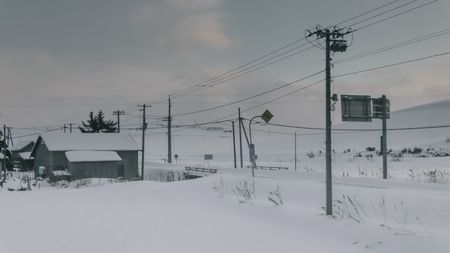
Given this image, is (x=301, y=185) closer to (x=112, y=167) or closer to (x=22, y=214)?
(x=22, y=214)

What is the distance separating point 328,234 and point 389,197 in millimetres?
7303

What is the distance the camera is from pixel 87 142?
65375 mm

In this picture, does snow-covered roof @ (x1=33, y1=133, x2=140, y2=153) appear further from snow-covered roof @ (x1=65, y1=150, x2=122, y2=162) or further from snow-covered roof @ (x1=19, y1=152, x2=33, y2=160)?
snow-covered roof @ (x1=19, y1=152, x2=33, y2=160)

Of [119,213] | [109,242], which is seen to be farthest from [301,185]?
[109,242]

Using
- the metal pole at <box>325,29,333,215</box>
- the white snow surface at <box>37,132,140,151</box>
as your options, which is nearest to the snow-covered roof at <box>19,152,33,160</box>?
the white snow surface at <box>37,132,140,151</box>

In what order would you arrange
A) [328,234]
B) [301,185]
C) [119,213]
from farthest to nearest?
[301,185] → [119,213] → [328,234]

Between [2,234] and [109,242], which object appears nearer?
[109,242]

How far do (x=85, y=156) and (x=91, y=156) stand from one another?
687 mm

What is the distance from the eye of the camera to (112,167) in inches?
2400

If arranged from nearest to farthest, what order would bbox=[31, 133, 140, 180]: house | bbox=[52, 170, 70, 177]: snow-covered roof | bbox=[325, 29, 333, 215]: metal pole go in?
bbox=[325, 29, 333, 215]: metal pole, bbox=[52, 170, 70, 177]: snow-covered roof, bbox=[31, 133, 140, 180]: house

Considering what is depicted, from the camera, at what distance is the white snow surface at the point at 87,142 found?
206 ft

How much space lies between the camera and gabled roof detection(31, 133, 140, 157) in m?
62.8

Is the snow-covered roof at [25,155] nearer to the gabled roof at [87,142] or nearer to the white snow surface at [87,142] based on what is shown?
the gabled roof at [87,142]

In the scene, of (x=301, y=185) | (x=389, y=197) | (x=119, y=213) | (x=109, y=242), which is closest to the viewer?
(x=109, y=242)
